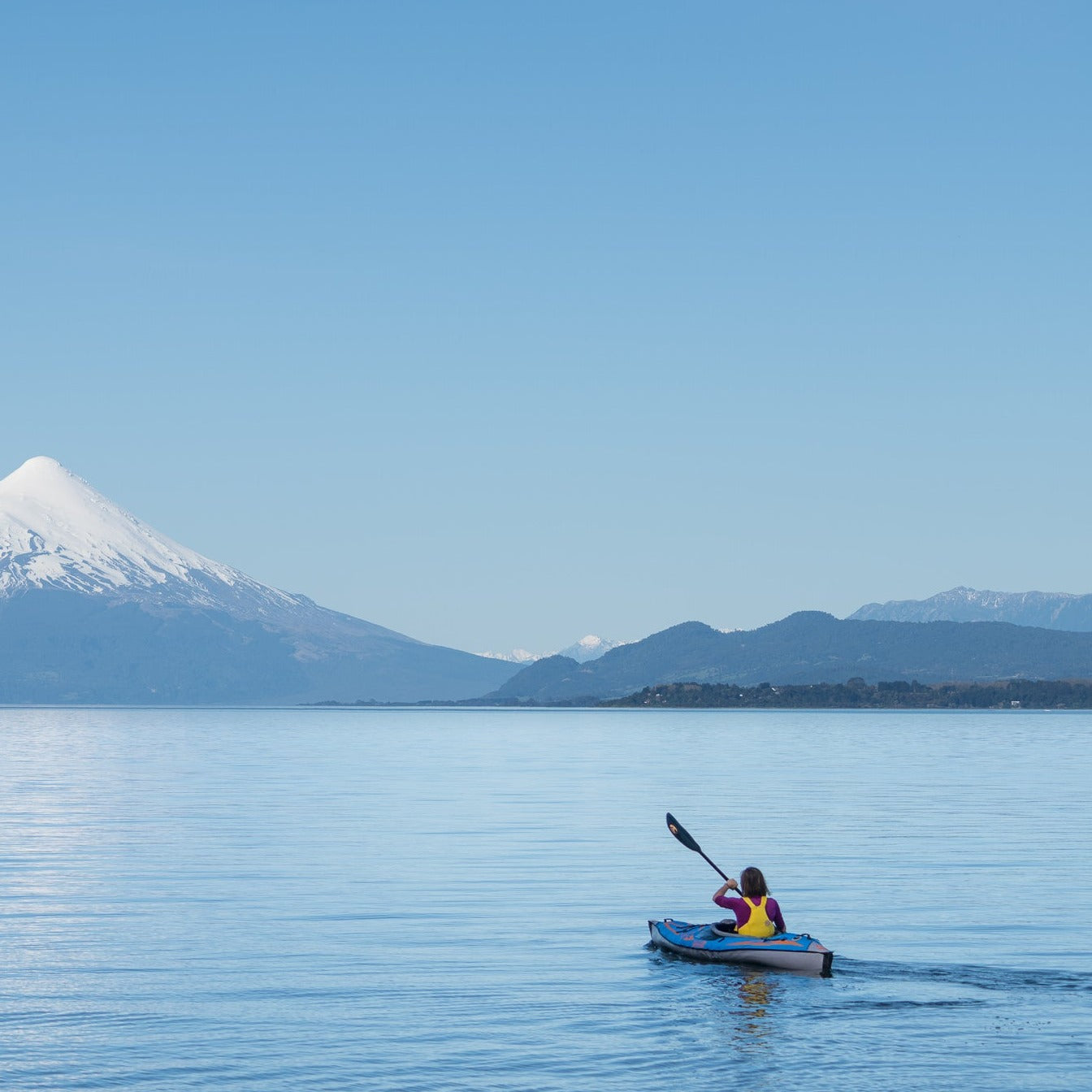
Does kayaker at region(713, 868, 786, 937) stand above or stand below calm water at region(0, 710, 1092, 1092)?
Result: above

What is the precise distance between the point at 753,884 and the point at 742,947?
1126 millimetres

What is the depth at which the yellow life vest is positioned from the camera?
29719 millimetres

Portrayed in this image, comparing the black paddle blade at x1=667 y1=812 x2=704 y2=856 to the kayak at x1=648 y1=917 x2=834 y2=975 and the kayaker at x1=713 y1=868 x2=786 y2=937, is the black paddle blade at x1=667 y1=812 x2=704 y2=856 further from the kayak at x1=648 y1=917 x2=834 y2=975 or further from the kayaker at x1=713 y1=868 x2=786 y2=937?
the kayaker at x1=713 y1=868 x2=786 y2=937

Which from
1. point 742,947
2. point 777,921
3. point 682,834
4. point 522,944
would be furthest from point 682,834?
point 742,947

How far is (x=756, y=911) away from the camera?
29797mm

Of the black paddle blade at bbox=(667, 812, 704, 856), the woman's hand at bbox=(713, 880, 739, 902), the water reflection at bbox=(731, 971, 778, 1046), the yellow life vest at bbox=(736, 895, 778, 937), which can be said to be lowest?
the water reflection at bbox=(731, 971, 778, 1046)

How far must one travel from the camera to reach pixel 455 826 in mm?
58562

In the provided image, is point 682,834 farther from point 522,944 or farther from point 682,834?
point 522,944

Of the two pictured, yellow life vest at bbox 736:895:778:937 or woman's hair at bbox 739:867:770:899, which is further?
yellow life vest at bbox 736:895:778:937

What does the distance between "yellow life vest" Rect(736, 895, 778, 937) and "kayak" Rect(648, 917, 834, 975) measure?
239mm

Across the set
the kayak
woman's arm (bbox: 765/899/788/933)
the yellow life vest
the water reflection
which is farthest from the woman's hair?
the water reflection

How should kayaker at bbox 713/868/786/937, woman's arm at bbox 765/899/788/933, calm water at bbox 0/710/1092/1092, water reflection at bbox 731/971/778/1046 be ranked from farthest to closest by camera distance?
woman's arm at bbox 765/899/788/933 → kayaker at bbox 713/868/786/937 → water reflection at bbox 731/971/778/1046 → calm water at bbox 0/710/1092/1092

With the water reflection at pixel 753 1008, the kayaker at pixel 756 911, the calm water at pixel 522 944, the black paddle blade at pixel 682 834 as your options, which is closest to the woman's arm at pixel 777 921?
the kayaker at pixel 756 911

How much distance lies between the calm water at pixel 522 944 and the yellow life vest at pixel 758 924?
31.2 inches
